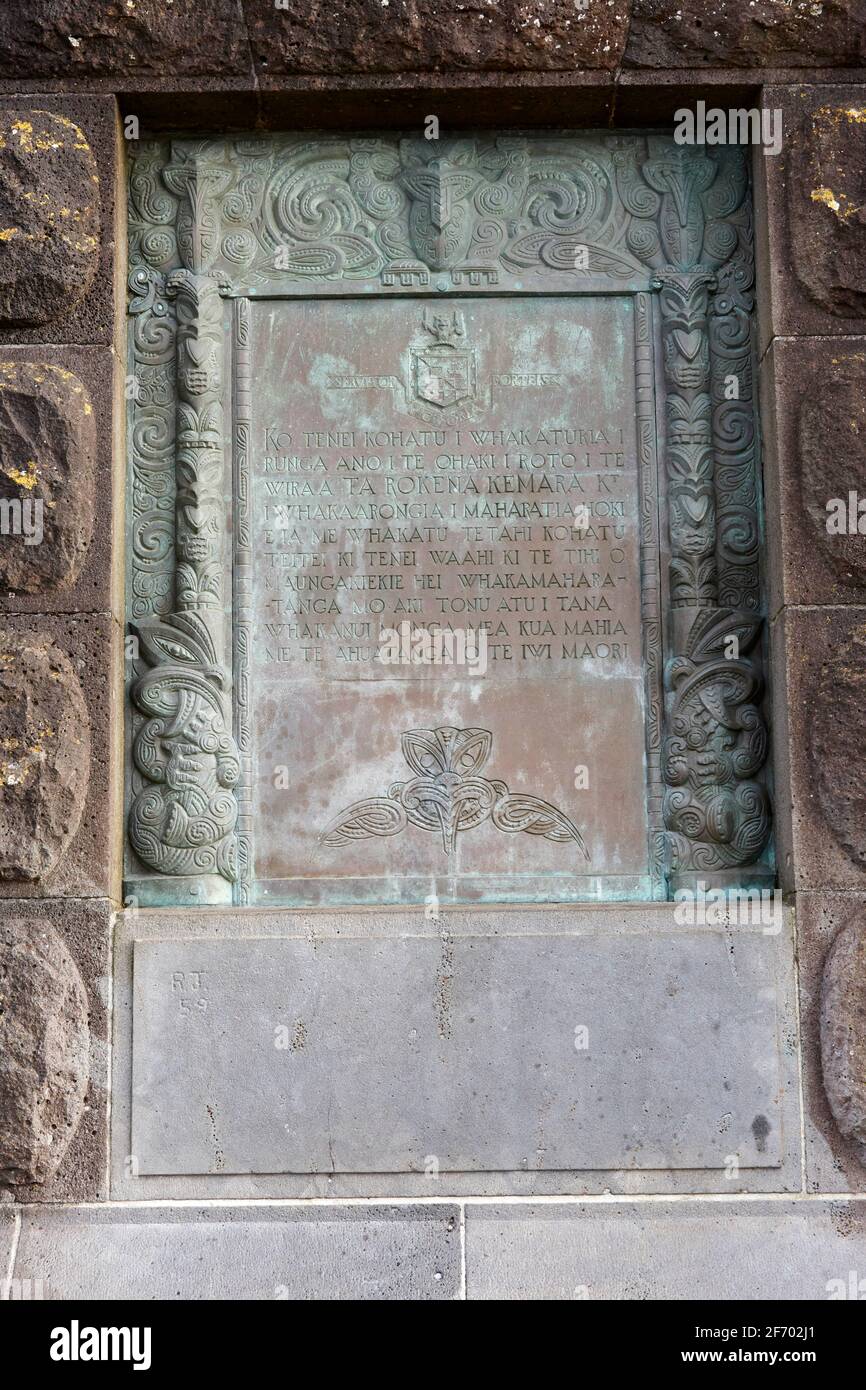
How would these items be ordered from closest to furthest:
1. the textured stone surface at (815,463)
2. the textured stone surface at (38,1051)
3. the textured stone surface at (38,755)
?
the textured stone surface at (38,1051), the textured stone surface at (38,755), the textured stone surface at (815,463)

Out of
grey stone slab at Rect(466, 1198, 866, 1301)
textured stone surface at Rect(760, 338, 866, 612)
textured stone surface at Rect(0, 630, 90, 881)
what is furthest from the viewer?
textured stone surface at Rect(760, 338, 866, 612)

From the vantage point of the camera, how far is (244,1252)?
516 cm

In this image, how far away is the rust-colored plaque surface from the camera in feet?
18.6

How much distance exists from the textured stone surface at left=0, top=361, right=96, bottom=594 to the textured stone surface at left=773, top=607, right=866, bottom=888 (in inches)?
100

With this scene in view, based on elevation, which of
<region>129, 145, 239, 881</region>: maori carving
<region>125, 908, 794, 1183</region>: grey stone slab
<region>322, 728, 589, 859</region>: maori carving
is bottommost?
<region>125, 908, 794, 1183</region>: grey stone slab

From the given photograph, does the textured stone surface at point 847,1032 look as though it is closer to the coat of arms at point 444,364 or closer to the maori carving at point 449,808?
the maori carving at point 449,808

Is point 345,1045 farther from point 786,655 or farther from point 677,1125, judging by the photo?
point 786,655

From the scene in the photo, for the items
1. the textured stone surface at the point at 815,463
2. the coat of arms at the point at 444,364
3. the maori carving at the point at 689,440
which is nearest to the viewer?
the textured stone surface at the point at 815,463

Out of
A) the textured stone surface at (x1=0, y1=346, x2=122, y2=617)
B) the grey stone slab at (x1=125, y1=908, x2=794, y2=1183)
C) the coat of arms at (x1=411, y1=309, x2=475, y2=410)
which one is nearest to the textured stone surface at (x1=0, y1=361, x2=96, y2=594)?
the textured stone surface at (x1=0, y1=346, x2=122, y2=617)

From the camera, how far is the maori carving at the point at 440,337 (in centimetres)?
570

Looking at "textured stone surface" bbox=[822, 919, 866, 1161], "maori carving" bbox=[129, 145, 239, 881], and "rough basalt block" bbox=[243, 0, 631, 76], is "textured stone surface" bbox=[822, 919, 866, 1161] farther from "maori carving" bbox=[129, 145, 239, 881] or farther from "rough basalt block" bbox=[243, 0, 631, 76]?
"rough basalt block" bbox=[243, 0, 631, 76]

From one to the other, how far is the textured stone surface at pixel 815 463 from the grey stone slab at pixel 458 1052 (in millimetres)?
1271

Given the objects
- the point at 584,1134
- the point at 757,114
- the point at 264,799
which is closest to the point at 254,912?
the point at 264,799

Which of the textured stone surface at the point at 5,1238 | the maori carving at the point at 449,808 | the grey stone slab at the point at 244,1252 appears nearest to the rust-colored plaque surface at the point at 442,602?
the maori carving at the point at 449,808
